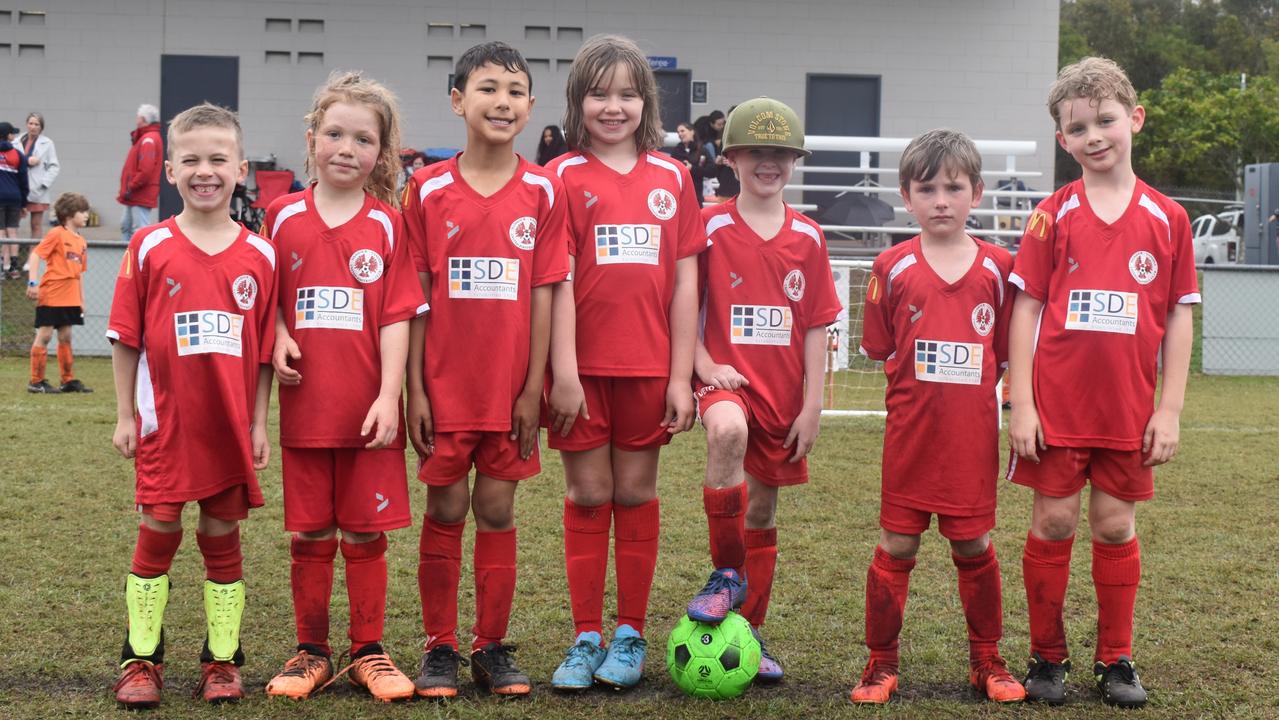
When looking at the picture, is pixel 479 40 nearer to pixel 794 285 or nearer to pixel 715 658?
pixel 794 285

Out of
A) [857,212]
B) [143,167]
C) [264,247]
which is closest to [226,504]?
[264,247]

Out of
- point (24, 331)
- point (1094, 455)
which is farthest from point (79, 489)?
point (24, 331)

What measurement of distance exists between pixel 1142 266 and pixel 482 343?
6.12ft

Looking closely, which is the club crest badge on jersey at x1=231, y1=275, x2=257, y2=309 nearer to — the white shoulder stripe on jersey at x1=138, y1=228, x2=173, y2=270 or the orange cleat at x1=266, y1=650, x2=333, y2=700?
the white shoulder stripe on jersey at x1=138, y1=228, x2=173, y2=270

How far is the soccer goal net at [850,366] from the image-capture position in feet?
32.8

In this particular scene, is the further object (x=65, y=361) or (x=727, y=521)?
(x=65, y=361)

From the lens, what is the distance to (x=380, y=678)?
3484 mm

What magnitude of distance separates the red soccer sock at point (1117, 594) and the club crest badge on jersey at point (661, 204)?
1.59 meters

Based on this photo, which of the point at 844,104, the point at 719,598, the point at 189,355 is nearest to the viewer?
the point at 189,355

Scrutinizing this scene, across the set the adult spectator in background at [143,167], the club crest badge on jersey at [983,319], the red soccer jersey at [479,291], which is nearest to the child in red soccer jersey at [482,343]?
the red soccer jersey at [479,291]

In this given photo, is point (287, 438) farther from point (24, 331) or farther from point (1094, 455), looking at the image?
point (24, 331)

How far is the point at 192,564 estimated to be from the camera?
5.02 m

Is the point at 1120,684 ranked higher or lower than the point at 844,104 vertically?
lower

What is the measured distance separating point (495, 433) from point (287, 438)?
0.58 metres
